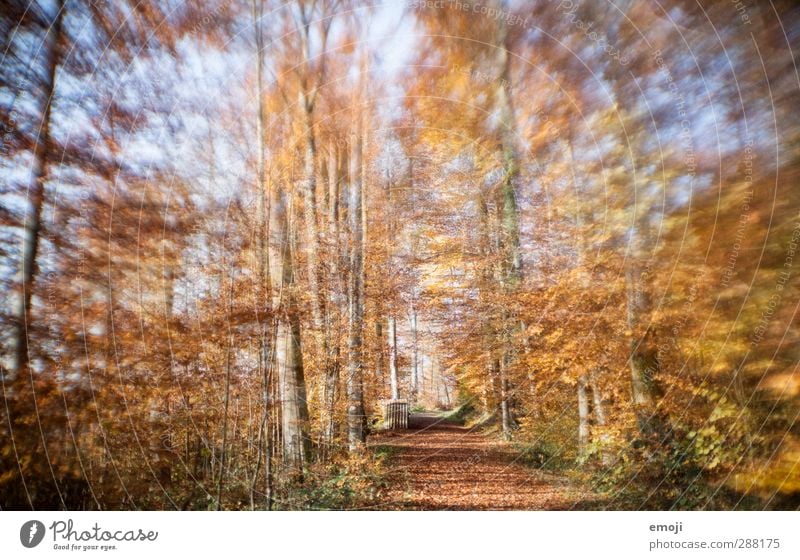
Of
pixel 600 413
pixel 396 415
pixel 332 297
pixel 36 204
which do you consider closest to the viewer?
pixel 36 204

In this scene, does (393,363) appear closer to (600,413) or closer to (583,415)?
(583,415)

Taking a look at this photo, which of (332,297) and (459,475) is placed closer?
(459,475)

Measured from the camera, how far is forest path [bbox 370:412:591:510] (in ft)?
13.7

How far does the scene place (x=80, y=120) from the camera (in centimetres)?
418

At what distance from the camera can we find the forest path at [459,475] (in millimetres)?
4164

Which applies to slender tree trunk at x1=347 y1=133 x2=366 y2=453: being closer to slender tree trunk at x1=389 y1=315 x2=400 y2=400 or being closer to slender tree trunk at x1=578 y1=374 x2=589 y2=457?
slender tree trunk at x1=389 y1=315 x2=400 y2=400

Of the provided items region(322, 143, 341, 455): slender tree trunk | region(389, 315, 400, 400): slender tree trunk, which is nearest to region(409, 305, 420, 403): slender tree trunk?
region(389, 315, 400, 400): slender tree trunk

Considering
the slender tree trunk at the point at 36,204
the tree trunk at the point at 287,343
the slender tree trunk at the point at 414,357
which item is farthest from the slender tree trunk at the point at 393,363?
Answer: the slender tree trunk at the point at 36,204

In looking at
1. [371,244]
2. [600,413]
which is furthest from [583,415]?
[371,244]

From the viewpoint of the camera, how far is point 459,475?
4.34 m

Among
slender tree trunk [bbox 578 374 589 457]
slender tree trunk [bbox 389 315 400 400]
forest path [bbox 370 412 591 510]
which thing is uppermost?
slender tree trunk [bbox 389 315 400 400]

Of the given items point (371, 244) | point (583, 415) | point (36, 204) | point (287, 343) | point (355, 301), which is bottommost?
point (583, 415)

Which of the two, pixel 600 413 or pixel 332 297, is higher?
pixel 332 297

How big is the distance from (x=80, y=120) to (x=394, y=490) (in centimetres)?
426
